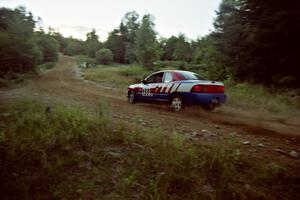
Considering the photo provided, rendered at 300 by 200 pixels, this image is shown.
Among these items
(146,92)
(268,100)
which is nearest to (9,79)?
(146,92)

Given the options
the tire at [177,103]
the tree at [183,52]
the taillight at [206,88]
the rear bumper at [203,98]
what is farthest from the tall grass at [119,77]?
the tree at [183,52]

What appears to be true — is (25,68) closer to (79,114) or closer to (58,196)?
(79,114)

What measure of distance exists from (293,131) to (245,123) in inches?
46.0

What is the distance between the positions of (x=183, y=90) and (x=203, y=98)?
0.74 meters

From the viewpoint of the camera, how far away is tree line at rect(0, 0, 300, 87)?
373 centimetres

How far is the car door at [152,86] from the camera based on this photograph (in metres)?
8.51

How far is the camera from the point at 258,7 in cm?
394

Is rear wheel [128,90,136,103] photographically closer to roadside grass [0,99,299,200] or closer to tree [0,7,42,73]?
roadside grass [0,99,299,200]

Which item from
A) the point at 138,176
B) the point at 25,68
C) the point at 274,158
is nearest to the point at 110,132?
the point at 138,176

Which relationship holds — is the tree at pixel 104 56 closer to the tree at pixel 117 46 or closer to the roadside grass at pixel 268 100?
the tree at pixel 117 46

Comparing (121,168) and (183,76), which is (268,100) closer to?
(183,76)

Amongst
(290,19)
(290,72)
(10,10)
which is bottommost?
(290,72)

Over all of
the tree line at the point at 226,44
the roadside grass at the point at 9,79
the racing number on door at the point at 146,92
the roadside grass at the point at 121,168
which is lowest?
the roadside grass at the point at 9,79

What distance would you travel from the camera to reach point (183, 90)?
7238mm
